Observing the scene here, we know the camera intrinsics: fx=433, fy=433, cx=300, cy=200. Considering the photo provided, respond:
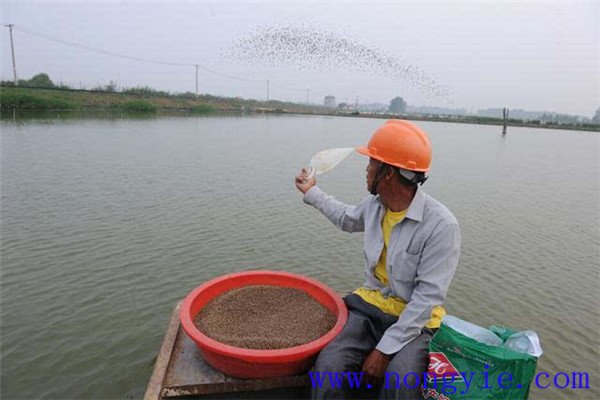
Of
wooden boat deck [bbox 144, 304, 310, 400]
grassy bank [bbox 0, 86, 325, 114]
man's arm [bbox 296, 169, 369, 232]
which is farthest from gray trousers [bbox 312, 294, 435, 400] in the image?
grassy bank [bbox 0, 86, 325, 114]

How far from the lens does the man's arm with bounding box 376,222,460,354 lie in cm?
244

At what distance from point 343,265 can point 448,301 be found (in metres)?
1.54

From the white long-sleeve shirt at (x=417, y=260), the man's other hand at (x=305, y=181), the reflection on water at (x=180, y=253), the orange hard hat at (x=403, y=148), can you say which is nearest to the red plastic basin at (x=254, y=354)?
the white long-sleeve shirt at (x=417, y=260)

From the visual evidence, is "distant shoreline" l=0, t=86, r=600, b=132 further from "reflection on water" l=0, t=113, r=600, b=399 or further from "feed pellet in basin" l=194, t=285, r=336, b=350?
"feed pellet in basin" l=194, t=285, r=336, b=350

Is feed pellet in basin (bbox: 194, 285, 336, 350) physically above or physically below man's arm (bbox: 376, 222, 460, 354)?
below

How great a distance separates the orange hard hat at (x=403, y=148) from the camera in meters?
2.50

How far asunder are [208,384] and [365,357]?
97 centimetres

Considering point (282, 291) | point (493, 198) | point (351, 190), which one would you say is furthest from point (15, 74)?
point (282, 291)

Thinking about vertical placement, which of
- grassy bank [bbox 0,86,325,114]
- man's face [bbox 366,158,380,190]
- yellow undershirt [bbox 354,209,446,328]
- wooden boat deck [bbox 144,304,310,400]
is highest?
grassy bank [bbox 0,86,325,114]

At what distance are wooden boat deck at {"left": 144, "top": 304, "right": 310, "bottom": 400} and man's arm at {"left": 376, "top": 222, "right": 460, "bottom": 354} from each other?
2.05 ft

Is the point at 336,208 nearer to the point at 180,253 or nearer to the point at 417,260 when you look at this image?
the point at 417,260

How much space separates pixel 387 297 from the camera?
2.77 meters

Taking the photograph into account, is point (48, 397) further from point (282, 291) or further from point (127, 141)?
point (127, 141)

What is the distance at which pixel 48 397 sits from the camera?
343 cm
